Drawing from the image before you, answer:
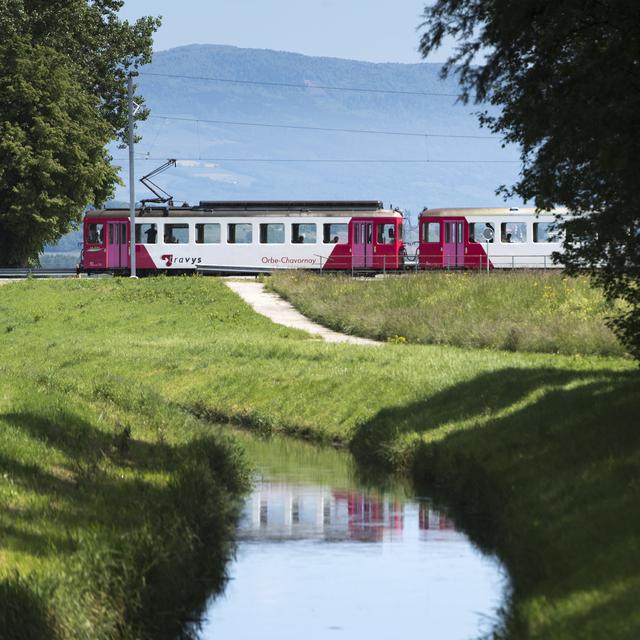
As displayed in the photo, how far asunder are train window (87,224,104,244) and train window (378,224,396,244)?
12.7m

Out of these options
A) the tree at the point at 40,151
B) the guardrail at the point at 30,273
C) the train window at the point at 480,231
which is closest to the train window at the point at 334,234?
the train window at the point at 480,231

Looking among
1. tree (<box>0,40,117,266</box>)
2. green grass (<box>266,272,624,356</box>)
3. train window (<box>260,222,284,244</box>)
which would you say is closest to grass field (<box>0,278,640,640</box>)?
green grass (<box>266,272,624,356</box>)

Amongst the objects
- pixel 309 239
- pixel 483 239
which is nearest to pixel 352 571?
pixel 309 239

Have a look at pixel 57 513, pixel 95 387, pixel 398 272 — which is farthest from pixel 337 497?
pixel 398 272

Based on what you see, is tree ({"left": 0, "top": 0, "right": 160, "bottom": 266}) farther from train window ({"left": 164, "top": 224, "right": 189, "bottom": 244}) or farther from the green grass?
the green grass

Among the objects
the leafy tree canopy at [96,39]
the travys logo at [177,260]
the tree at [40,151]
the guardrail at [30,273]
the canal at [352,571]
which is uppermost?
the leafy tree canopy at [96,39]

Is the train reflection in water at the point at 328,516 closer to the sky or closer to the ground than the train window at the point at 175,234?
closer to the ground

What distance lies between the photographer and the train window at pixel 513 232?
7106cm

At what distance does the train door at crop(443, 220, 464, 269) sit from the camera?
7056cm

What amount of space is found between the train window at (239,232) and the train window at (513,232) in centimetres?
1153

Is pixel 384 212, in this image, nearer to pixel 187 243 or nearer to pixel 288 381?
pixel 187 243

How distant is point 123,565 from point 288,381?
65.6ft

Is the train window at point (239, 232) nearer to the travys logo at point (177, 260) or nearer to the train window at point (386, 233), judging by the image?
the travys logo at point (177, 260)

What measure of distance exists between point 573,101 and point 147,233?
175ft
